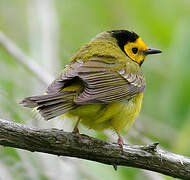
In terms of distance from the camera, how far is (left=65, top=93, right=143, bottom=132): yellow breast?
4.33 m

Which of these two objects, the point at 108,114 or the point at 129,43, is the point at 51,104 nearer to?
the point at 108,114

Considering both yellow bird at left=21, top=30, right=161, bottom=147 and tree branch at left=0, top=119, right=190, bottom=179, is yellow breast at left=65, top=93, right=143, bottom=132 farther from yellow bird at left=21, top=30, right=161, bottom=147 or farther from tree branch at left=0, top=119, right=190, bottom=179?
tree branch at left=0, top=119, right=190, bottom=179

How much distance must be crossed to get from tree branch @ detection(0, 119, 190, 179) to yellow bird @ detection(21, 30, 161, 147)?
0.16m

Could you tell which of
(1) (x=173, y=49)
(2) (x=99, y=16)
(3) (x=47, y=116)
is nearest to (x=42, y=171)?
(3) (x=47, y=116)

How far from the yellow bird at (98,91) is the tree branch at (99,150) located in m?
0.16

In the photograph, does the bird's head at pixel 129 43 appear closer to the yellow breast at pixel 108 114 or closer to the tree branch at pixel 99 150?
the yellow breast at pixel 108 114

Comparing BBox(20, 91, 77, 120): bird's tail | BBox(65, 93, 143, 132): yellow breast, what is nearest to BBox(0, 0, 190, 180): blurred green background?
BBox(65, 93, 143, 132): yellow breast

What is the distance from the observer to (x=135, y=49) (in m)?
5.99

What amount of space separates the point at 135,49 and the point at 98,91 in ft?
5.85

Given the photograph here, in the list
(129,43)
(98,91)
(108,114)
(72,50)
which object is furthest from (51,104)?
(72,50)

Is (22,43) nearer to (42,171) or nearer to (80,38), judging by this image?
(80,38)

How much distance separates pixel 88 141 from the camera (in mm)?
4223

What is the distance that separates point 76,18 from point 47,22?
1.13m

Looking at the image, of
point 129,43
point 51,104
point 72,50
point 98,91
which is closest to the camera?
point 51,104
